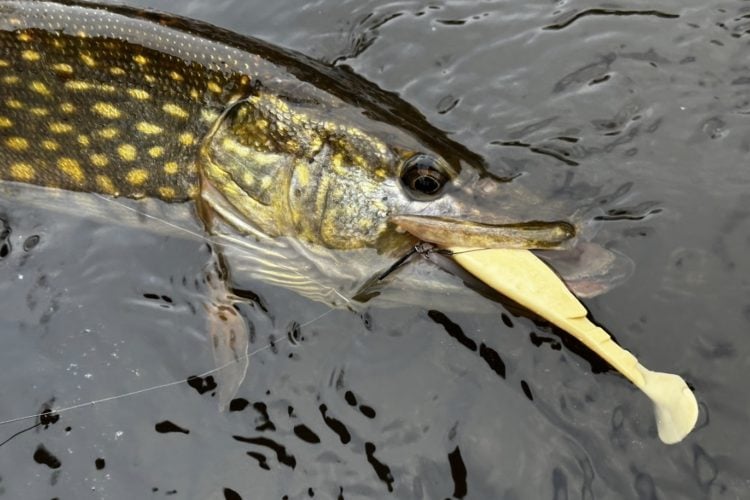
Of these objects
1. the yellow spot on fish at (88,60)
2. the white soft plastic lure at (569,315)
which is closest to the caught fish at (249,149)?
the yellow spot on fish at (88,60)

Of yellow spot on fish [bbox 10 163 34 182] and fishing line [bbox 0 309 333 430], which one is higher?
yellow spot on fish [bbox 10 163 34 182]

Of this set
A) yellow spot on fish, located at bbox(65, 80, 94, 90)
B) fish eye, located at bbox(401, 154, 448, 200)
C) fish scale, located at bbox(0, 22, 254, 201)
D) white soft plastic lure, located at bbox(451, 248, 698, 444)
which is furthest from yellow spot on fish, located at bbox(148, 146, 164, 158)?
white soft plastic lure, located at bbox(451, 248, 698, 444)

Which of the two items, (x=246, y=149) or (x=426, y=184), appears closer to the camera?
(x=426, y=184)

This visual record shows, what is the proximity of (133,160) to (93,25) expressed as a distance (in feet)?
1.94

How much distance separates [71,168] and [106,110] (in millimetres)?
360

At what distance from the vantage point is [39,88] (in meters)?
3.22

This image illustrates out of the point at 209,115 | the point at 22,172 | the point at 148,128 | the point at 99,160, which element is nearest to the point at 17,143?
the point at 22,172

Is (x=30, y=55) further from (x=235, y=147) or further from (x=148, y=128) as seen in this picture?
(x=235, y=147)

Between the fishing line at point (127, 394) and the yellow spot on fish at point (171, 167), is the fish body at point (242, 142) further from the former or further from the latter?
the fishing line at point (127, 394)

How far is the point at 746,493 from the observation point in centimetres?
250

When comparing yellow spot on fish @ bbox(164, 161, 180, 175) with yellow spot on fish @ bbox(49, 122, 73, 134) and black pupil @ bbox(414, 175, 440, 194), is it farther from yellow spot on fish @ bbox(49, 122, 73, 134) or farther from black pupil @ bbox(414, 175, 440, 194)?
black pupil @ bbox(414, 175, 440, 194)

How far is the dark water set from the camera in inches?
107

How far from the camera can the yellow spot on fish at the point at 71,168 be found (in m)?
3.38

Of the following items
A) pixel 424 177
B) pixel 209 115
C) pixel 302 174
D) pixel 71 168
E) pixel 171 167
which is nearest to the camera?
pixel 424 177
